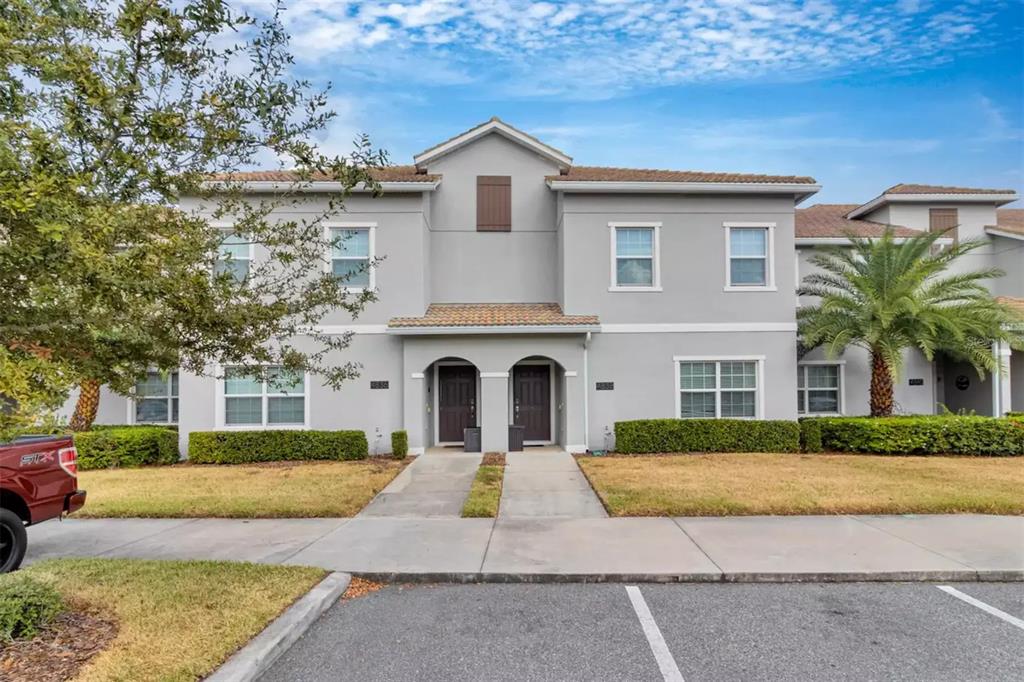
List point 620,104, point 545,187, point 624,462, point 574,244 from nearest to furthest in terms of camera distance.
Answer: point 624,462
point 620,104
point 574,244
point 545,187

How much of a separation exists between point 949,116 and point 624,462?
11064mm

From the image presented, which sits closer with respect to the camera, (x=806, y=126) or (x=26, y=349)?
(x=26, y=349)

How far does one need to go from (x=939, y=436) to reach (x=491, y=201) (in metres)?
12.7

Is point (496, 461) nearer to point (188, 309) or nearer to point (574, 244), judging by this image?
point (574, 244)

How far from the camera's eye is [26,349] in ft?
13.4

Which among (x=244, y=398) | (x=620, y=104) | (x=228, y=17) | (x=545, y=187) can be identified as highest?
(x=620, y=104)

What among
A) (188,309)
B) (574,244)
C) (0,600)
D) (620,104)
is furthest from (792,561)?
(620,104)

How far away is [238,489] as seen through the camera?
34.5ft

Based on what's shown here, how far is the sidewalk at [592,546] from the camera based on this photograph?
20.0 ft

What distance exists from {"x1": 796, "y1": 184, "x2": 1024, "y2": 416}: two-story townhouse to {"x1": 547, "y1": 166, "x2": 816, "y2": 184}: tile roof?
2832 millimetres

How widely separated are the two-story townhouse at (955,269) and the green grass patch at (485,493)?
9.46m

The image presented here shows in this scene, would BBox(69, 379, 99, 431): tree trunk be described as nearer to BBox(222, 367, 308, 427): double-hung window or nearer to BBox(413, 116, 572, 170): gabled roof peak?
BBox(222, 367, 308, 427): double-hung window

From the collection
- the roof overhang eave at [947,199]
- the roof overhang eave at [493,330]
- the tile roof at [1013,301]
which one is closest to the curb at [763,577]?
the roof overhang eave at [493,330]

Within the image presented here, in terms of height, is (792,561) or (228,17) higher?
(228,17)
